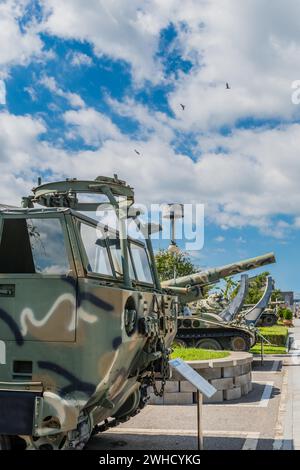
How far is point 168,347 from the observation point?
6348 mm

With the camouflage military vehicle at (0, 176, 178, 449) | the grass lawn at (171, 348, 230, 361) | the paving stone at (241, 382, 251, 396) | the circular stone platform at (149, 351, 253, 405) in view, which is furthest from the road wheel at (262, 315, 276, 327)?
the camouflage military vehicle at (0, 176, 178, 449)

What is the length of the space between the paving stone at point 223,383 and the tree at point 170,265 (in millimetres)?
21778

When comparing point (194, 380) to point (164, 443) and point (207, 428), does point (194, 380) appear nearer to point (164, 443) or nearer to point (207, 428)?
point (164, 443)

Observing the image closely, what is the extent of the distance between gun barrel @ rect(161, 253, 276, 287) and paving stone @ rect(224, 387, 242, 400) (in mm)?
6952

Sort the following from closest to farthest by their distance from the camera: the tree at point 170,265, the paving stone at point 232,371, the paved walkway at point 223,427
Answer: the paved walkway at point 223,427
the paving stone at point 232,371
the tree at point 170,265

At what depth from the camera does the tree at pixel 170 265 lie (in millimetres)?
33625

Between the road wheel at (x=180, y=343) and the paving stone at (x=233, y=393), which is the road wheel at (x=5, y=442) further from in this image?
the road wheel at (x=180, y=343)

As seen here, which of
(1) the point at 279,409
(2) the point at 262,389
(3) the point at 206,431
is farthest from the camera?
(2) the point at 262,389

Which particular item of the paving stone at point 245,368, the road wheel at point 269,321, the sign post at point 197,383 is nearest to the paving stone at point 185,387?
the paving stone at point 245,368

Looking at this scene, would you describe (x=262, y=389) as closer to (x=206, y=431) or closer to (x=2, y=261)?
(x=206, y=431)

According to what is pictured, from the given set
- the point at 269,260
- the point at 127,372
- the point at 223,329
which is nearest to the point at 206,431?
the point at 127,372

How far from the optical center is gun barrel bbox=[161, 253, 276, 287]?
1672 cm

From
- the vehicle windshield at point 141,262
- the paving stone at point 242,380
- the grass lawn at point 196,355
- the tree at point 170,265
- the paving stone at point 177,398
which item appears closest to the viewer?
the vehicle windshield at point 141,262
